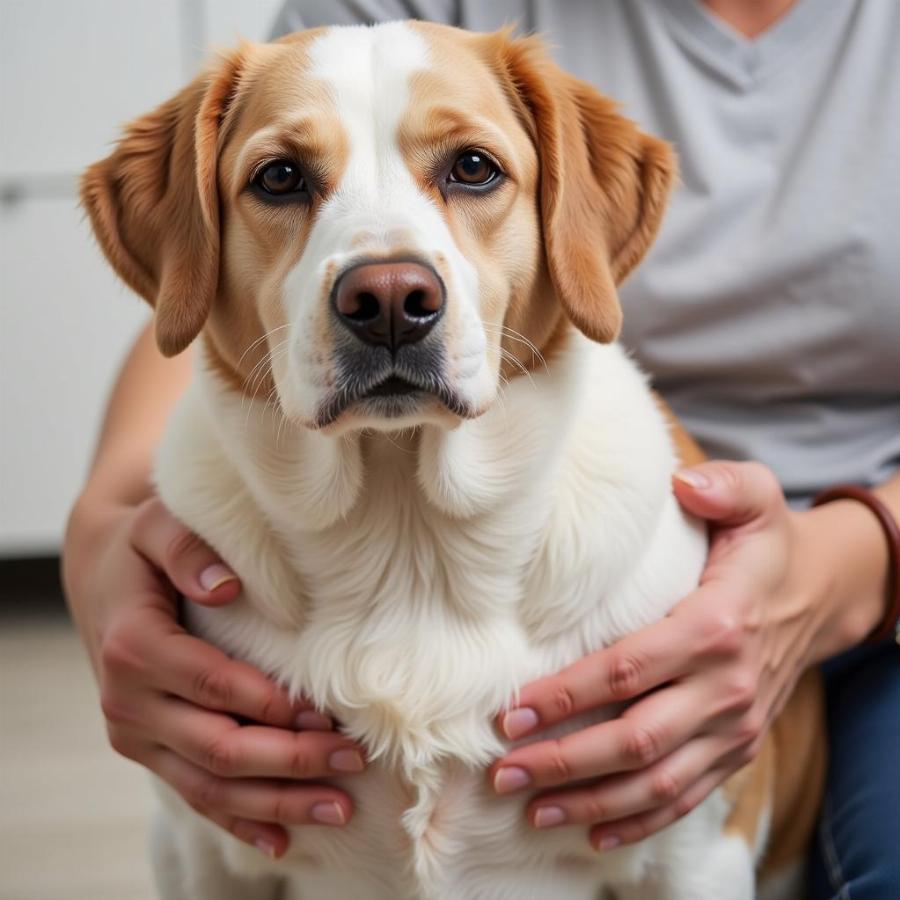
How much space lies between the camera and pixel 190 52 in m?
3.01

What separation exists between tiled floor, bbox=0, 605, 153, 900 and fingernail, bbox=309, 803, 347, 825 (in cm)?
95

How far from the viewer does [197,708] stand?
1.19 m

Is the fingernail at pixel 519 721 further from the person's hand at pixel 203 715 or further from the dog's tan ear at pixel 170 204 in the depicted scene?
the dog's tan ear at pixel 170 204

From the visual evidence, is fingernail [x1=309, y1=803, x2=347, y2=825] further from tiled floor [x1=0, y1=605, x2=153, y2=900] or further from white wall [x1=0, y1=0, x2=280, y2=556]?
white wall [x1=0, y1=0, x2=280, y2=556]

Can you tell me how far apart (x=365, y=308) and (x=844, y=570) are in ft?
2.17

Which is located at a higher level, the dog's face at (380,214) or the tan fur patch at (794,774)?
the dog's face at (380,214)

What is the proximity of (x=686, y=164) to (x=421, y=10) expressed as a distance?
0.38m

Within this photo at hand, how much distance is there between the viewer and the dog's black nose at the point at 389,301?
0.99m

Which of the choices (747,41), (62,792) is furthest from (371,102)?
(62,792)

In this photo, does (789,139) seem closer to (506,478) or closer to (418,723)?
(506,478)

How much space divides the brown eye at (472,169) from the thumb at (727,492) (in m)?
0.36

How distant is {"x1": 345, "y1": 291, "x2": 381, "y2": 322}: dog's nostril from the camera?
100 centimetres

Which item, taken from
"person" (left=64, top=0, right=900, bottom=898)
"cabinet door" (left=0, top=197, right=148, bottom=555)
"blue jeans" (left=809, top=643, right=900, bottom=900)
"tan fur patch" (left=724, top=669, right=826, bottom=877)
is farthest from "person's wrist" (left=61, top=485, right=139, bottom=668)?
"cabinet door" (left=0, top=197, right=148, bottom=555)

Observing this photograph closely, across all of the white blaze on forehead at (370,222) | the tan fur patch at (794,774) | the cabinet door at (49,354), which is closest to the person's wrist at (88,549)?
the white blaze on forehead at (370,222)
